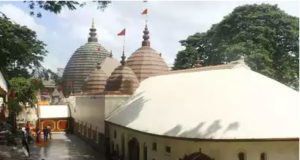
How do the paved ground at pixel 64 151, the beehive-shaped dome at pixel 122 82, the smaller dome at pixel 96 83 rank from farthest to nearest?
the smaller dome at pixel 96 83 → the beehive-shaped dome at pixel 122 82 → the paved ground at pixel 64 151

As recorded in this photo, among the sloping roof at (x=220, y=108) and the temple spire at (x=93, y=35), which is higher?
the temple spire at (x=93, y=35)

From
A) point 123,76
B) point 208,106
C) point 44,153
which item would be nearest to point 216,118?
point 208,106

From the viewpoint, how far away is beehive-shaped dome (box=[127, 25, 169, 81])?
31.2 metres

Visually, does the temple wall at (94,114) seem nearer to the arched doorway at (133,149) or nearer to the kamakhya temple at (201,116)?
the kamakhya temple at (201,116)

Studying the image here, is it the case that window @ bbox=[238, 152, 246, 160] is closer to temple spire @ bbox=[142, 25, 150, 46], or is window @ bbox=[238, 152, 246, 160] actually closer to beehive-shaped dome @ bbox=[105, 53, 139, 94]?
beehive-shaped dome @ bbox=[105, 53, 139, 94]

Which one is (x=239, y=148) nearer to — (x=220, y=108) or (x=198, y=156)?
(x=198, y=156)

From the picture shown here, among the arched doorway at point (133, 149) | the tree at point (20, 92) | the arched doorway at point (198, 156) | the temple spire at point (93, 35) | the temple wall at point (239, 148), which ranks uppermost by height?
the temple spire at point (93, 35)

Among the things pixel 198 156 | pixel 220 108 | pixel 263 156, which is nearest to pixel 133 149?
pixel 198 156

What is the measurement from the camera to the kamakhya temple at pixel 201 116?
14758 millimetres

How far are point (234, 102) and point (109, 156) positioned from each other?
11.4 m

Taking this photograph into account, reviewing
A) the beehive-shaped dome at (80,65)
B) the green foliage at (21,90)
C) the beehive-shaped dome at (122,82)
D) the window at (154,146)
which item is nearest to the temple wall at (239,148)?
the window at (154,146)

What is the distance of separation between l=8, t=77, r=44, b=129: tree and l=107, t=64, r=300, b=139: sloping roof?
12489mm

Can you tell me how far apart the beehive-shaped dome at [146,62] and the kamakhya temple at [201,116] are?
2.76m

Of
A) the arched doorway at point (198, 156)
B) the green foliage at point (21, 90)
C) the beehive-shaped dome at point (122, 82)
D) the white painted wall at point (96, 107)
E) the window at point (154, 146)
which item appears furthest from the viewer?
the green foliage at point (21, 90)
